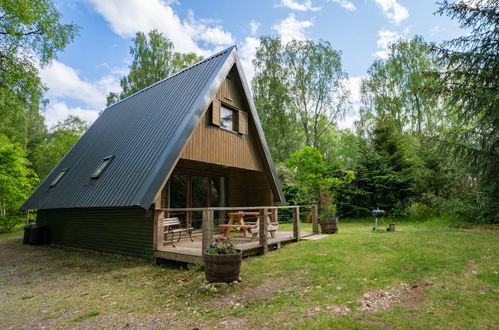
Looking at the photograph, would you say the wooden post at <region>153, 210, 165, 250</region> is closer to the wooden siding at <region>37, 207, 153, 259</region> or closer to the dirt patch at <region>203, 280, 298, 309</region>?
the wooden siding at <region>37, 207, 153, 259</region>

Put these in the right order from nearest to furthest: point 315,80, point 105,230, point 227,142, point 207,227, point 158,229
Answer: point 207,227 < point 158,229 < point 105,230 < point 227,142 < point 315,80

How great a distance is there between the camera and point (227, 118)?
9.78 meters

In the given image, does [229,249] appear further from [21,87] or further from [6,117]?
[6,117]

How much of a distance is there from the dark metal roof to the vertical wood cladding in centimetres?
38

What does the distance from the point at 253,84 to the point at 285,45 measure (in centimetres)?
411

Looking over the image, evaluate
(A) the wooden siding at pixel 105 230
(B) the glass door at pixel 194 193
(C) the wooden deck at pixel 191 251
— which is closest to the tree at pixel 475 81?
(C) the wooden deck at pixel 191 251

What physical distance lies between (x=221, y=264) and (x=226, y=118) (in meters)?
5.82

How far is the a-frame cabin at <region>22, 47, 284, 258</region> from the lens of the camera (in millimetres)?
7426

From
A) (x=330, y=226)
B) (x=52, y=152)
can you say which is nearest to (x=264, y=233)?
(x=330, y=226)

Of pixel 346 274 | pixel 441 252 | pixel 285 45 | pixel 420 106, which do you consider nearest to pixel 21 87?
pixel 346 274

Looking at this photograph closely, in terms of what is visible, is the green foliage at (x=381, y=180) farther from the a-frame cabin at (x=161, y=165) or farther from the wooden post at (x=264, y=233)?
the wooden post at (x=264, y=233)

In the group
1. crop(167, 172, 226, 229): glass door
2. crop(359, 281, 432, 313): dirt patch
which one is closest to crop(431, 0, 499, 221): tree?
crop(359, 281, 432, 313): dirt patch

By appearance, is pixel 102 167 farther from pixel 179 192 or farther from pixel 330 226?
pixel 330 226

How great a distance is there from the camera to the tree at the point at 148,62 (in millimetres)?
24062
